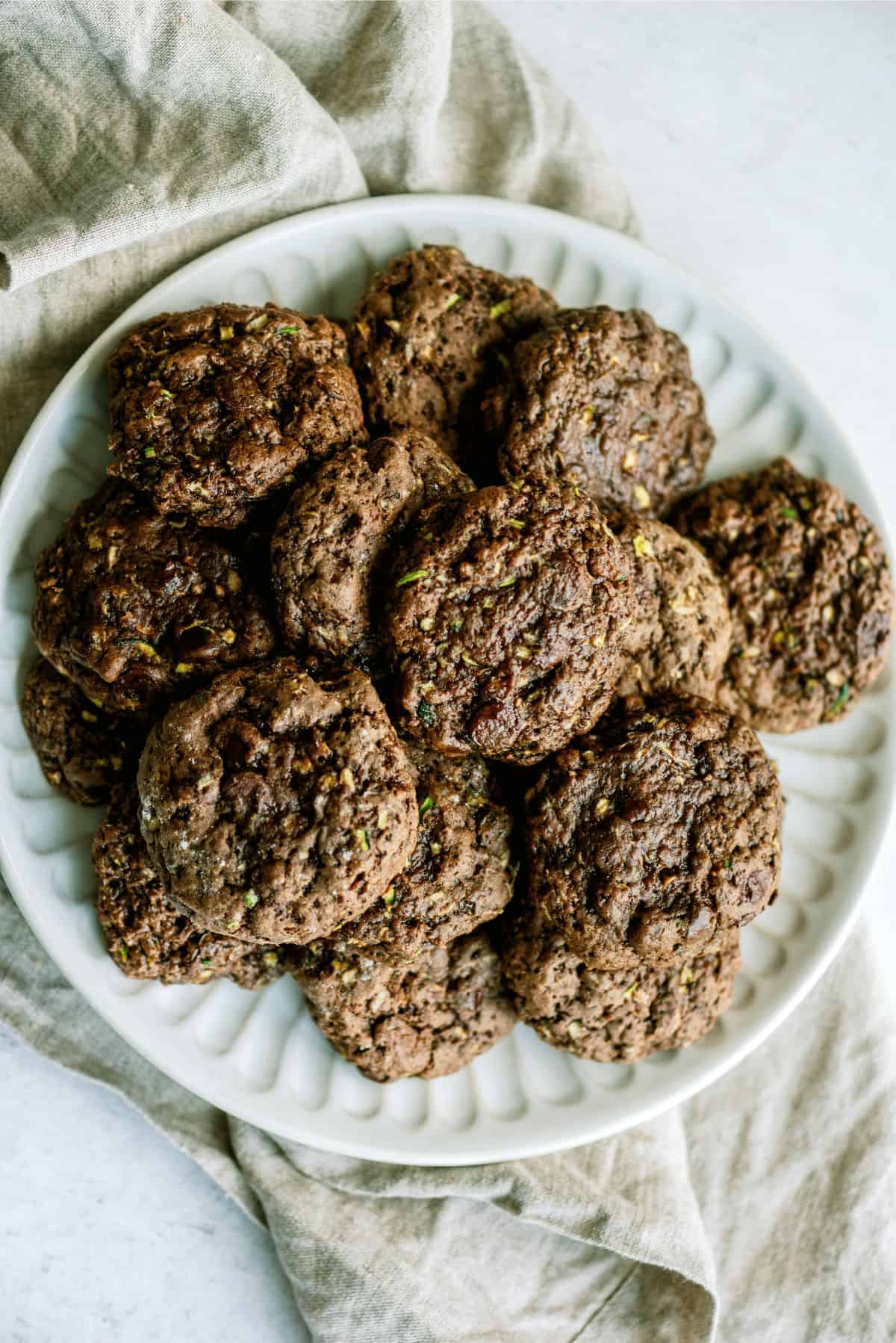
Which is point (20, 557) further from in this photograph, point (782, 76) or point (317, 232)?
point (782, 76)

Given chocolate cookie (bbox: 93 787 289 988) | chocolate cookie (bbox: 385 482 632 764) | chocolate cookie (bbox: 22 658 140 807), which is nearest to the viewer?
chocolate cookie (bbox: 385 482 632 764)

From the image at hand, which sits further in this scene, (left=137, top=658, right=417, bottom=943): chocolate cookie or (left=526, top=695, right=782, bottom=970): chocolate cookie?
(left=526, top=695, right=782, bottom=970): chocolate cookie

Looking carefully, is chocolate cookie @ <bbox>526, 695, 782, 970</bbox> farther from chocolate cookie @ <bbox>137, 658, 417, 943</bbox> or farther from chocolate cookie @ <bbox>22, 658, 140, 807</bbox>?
chocolate cookie @ <bbox>22, 658, 140, 807</bbox>

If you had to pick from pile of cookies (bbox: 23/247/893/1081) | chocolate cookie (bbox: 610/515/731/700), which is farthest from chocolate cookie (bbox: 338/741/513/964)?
chocolate cookie (bbox: 610/515/731/700)

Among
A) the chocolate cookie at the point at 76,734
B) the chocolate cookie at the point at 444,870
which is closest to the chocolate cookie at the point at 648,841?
the chocolate cookie at the point at 444,870

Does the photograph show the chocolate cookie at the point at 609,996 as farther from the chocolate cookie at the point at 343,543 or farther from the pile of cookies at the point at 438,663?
the chocolate cookie at the point at 343,543

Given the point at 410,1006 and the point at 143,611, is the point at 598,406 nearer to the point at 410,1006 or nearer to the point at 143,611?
the point at 143,611

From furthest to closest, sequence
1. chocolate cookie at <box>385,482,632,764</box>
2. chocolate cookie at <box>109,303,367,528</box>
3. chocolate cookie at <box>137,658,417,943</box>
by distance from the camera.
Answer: chocolate cookie at <box>109,303,367,528</box>
chocolate cookie at <box>385,482,632,764</box>
chocolate cookie at <box>137,658,417,943</box>
